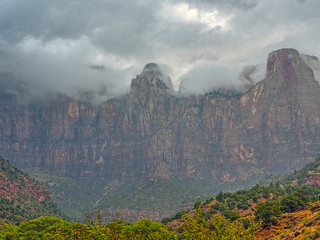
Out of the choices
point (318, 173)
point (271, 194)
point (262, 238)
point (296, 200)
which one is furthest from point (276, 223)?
point (318, 173)

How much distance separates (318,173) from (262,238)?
11464 cm

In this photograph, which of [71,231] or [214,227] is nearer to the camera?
[214,227]

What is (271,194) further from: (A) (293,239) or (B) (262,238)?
(A) (293,239)

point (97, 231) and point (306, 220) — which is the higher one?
point (97, 231)

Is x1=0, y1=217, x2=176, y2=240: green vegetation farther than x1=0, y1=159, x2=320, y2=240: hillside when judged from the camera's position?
Yes

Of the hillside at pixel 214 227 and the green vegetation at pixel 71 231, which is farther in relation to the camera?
the green vegetation at pixel 71 231

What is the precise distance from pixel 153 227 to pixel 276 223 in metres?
37.6

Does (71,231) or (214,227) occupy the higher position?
(214,227)

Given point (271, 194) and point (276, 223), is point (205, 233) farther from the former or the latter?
point (271, 194)

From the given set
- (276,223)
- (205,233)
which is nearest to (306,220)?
(276,223)

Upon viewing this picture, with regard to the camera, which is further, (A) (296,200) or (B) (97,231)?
(A) (296,200)

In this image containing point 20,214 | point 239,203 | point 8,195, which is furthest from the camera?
point 8,195

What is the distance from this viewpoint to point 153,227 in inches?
4186

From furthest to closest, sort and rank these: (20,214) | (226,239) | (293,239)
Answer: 1. (20,214)
2. (293,239)
3. (226,239)
